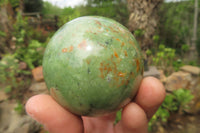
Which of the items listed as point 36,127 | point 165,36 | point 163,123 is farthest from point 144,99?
point 165,36

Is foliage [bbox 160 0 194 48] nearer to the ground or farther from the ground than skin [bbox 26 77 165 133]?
farther from the ground

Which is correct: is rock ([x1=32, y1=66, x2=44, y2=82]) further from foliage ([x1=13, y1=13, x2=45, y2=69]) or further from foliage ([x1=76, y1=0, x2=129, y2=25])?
foliage ([x1=76, y1=0, x2=129, y2=25])

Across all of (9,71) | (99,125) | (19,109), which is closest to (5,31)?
(9,71)

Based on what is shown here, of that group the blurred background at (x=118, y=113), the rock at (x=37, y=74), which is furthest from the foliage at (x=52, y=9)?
the rock at (x=37, y=74)

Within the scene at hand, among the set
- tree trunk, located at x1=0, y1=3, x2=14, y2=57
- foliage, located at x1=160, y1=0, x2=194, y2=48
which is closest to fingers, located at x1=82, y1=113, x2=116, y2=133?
tree trunk, located at x1=0, y1=3, x2=14, y2=57

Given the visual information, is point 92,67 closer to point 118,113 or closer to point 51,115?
point 51,115
